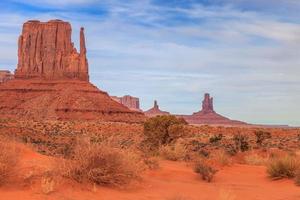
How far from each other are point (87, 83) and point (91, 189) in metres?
111

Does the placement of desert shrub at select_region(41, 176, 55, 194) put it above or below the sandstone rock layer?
below

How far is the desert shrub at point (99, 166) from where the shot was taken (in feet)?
35.7

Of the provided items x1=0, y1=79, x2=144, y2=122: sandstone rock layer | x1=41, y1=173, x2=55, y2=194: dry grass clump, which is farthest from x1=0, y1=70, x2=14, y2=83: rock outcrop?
x1=41, y1=173, x2=55, y2=194: dry grass clump

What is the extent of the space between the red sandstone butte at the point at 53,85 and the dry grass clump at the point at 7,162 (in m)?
85.5

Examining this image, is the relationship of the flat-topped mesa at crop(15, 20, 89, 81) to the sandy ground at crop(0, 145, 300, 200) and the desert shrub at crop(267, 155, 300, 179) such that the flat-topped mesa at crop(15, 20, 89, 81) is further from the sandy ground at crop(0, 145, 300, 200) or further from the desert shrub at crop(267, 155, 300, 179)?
the desert shrub at crop(267, 155, 300, 179)

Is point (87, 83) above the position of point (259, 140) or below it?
above

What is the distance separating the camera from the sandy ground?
9.88 meters

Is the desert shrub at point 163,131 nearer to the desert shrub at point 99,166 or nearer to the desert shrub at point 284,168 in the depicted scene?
the desert shrub at point 284,168

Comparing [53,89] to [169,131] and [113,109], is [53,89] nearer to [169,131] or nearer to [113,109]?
[113,109]

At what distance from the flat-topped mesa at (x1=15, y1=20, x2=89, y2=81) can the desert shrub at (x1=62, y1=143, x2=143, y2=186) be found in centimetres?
11856

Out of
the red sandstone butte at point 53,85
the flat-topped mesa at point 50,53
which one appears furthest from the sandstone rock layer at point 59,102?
the flat-topped mesa at point 50,53

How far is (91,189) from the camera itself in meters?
10.6

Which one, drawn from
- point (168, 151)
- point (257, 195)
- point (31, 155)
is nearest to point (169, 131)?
point (168, 151)

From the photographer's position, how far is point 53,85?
119m
